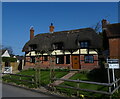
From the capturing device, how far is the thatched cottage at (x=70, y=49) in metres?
24.7

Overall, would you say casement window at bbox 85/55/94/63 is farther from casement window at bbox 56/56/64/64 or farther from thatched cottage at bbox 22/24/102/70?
casement window at bbox 56/56/64/64

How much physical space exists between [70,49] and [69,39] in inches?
98.4

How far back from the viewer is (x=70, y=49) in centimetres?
2619

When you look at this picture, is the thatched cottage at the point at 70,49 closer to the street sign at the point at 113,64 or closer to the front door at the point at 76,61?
the front door at the point at 76,61

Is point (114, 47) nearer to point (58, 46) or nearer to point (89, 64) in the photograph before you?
point (89, 64)

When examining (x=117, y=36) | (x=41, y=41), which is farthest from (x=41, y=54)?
(x=117, y=36)

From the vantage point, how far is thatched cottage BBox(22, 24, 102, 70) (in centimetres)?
2472

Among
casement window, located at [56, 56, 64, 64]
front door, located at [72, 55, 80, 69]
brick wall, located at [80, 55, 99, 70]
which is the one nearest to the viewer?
brick wall, located at [80, 55, 99, 70]

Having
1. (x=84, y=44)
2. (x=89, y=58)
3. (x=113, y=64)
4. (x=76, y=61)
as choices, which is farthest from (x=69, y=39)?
(x=113, y=64)

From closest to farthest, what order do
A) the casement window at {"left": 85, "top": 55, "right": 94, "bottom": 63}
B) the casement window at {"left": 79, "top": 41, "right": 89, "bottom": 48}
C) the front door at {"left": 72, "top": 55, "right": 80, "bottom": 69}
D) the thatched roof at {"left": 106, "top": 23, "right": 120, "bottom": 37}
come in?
the thatched roof at {"left": 106, "top": 23, "right": 120, "bottom": 37}
the casement window at {"left": 85, "top": 55, "right": 94, "bottom": 63}
the casement window at {"left": 79, "top": 41, "right": 89, "bottom": 48}
the front door at {"left": 72, "top": 55, "right": 80, "bottom": 69}

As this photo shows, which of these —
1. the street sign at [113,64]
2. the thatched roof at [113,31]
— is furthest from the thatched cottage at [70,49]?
the street sign at [113,64]

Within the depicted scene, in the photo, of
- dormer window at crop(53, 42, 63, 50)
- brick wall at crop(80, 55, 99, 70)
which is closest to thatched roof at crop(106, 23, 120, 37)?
brick wall at crop(80, 55, 99, 70)

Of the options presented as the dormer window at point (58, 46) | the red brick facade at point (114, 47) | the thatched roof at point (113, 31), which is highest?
the thatched roof at point (113, 31)

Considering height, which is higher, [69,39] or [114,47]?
[69,39]
